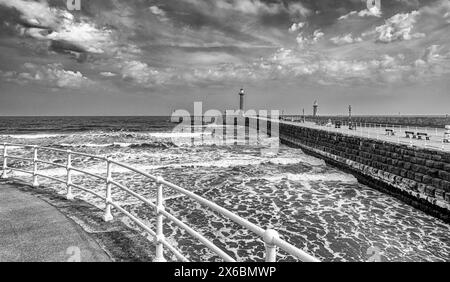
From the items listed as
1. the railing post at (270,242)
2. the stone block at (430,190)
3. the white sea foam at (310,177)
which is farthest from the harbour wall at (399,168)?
the railing post at (270,242)

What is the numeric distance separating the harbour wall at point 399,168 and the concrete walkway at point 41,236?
37.4ft

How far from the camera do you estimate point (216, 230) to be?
8.50 m

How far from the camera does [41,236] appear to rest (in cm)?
436

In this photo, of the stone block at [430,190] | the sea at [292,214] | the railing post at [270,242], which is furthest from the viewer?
the stone block at [430,190]

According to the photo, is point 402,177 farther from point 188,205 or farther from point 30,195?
point 30,195

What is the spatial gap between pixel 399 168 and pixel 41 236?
15221 mm

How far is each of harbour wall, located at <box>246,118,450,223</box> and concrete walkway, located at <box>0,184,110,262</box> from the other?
11411 millimetres

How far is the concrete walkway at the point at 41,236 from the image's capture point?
376cm

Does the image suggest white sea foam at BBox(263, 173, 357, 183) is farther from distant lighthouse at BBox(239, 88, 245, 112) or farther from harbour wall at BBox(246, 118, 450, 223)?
distant lighthouse at BBox(239, 88, 245, 112)

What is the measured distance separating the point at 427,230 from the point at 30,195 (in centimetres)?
1069

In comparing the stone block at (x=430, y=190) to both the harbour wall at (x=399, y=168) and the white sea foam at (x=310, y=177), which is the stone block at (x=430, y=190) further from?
the white sea foam at (x=310, y=177)

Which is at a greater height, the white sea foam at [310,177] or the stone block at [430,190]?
the stone block at [430,190]

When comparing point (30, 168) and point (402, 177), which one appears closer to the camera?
point (402, 177)
